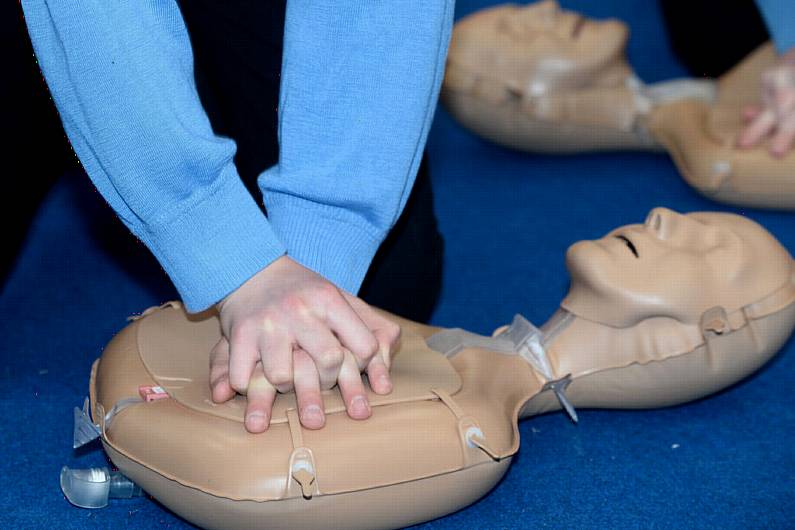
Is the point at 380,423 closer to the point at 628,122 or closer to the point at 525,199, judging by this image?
the point at 525,199

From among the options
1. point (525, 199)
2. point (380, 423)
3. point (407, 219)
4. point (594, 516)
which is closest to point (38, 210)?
point (407, 219)

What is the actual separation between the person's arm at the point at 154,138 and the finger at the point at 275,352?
0.07 m

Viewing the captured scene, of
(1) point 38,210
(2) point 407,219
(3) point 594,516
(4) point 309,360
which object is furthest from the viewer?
(1) point 38,210

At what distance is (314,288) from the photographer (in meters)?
0.79

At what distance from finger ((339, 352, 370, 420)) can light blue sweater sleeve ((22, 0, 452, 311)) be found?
0.34 feet

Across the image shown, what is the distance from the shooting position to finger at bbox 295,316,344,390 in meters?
0.76

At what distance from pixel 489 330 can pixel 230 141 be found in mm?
472

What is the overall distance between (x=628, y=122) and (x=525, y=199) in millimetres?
231

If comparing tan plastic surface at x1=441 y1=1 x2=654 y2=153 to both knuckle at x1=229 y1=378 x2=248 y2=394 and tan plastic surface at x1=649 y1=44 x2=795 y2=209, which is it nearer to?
tan plastic surface at x1=649 y1=44 x2=795 y2=209

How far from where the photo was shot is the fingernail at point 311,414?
77 centimetres

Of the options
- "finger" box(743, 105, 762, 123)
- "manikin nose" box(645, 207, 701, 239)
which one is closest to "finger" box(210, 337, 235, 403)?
"manikin nose" box(645, 207, 701, 239)

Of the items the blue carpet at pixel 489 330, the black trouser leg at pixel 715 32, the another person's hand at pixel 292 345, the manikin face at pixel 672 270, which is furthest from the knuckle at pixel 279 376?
the black trouser leg at pixel 715 32

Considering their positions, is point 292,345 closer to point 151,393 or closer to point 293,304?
point 293,304

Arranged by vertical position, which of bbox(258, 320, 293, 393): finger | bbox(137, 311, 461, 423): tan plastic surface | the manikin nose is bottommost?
bbox(137, 311, 461, 423): tan plastic surface
